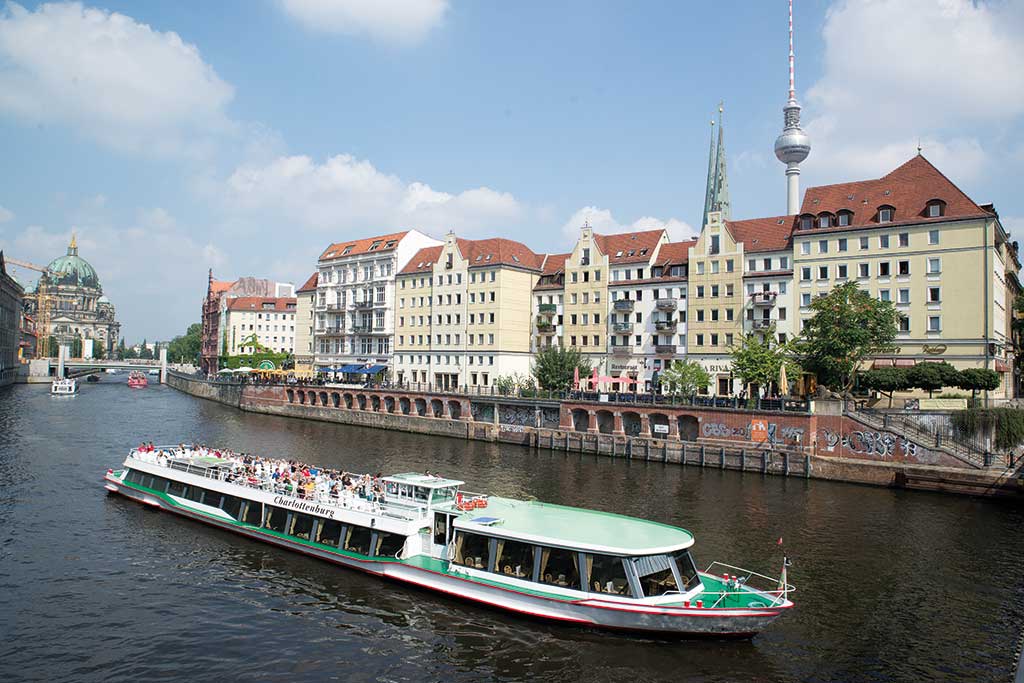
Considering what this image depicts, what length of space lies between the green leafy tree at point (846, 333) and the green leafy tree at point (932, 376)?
12.7ft

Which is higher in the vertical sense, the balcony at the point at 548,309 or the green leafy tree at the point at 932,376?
the balcony at the point at 548,309

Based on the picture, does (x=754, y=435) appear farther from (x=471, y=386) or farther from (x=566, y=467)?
(x=471, y=386)

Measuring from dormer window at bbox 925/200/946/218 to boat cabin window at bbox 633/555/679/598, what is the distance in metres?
55.3

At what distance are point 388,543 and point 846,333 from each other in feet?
144

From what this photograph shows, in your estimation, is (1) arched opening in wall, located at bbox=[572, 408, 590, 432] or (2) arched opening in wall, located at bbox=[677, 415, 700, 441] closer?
(2) arched opening in wall, located at bbox=[677, 415, 700, 441]

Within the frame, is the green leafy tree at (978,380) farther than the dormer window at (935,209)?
No

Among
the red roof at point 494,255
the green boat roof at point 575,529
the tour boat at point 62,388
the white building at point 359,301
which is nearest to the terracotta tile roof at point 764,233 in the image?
the red roof at point 494,255

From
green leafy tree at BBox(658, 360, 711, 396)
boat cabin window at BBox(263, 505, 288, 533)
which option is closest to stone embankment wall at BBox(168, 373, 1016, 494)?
green leafy tree at BBox(658, 360, 711, 396)

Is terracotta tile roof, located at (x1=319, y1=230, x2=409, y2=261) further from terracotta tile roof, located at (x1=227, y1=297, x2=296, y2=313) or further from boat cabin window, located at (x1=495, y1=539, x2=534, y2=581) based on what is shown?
boat cabin window, located at (x1=495, y1=539, x2=534, y2=581)

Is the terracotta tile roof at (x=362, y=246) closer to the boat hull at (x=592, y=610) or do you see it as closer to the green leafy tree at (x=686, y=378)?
the green leafy tree at (x=686, y=378)

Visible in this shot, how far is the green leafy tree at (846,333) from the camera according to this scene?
189 feet

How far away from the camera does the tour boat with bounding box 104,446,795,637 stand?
2288cm

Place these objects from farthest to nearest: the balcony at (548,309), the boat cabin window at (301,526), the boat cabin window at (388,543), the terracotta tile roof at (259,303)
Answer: the terracotta tile roof at (259,303) < the balcony at (548,309) < the boat cabin window at (301,526) < the boat cabin window at (388,543)

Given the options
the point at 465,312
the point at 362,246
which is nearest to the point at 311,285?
the point at 362,246
